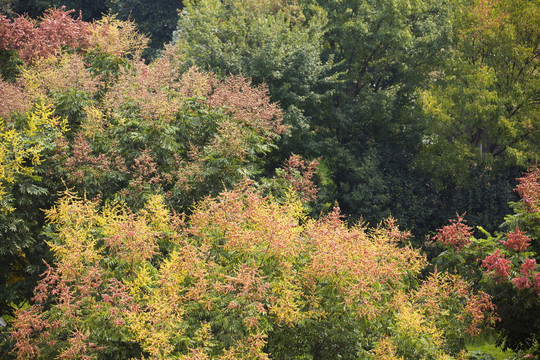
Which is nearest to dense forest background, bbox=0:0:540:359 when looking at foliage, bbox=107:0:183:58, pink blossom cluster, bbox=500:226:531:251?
pink blossom cluster, bbox=500:226:531:251

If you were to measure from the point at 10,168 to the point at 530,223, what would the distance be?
8297 millimetres

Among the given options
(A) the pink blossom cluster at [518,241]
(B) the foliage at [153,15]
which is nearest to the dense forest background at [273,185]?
(A) the pink blossom cluster at [518,241]

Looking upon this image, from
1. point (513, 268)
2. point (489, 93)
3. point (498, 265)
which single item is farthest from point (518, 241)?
point (489, 93)

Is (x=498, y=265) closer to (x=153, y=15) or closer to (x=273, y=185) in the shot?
(x=273, y=185)

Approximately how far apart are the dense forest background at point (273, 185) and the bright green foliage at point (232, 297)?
36 millimetres

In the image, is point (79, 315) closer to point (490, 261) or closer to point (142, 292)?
point (142, 292)

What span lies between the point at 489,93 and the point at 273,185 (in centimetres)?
888

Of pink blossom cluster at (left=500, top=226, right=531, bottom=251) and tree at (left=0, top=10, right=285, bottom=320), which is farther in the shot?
tree at (left=0, top=10, right=285, bottom=320)

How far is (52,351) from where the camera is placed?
5516mm

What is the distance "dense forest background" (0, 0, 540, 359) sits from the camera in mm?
5656

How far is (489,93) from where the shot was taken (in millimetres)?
14375

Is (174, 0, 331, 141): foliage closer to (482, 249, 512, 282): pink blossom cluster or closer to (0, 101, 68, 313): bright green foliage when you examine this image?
(0, 101, 68, 313): bright green foliage

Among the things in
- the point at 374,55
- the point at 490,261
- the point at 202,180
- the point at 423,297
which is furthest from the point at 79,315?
the point at 374,55

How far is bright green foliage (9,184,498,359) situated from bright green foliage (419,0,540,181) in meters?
9.63
